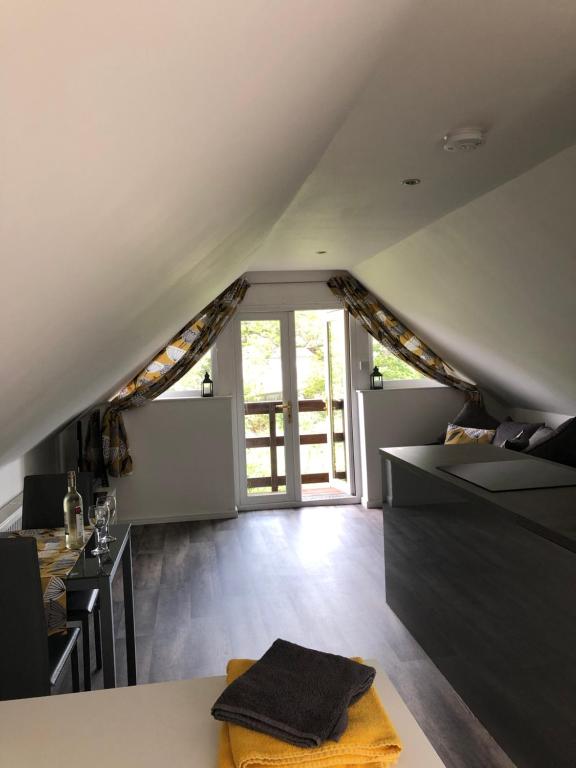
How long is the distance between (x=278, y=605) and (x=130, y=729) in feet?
9.78

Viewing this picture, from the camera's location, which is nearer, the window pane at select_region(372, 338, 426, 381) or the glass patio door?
the glass patio door

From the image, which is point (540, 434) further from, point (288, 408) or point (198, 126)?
point (198, 126)

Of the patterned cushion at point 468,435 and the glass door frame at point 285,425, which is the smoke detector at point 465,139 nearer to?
the patterned cushion at point 468,435

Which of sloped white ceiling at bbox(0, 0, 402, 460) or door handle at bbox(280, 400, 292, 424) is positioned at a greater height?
sloped white ceiling at bbox(0, 0, 402, 460)

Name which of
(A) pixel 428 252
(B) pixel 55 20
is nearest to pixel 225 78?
(B) pixel 55 20

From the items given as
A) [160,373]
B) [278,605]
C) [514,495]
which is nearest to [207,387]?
[160,373]

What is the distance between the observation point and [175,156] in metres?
1.04

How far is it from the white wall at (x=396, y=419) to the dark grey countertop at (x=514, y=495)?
9.24ft

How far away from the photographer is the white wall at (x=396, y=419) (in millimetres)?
6438

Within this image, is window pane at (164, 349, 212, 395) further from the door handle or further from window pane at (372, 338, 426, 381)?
window pane at (372, 338, 426, 381)

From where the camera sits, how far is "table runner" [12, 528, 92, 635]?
2.22 meters

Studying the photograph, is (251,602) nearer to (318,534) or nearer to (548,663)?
(318,534)

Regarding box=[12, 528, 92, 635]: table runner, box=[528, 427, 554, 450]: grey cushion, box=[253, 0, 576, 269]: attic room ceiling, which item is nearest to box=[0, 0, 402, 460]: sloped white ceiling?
box=[253, 0, 576, 269]: attic room ceiling

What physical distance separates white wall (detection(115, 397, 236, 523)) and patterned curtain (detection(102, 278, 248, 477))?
145 mm
